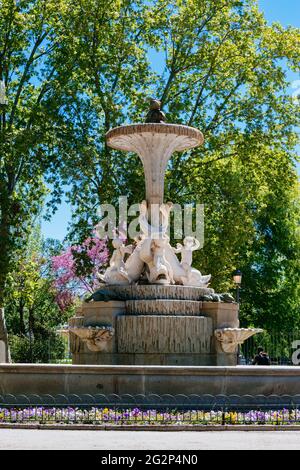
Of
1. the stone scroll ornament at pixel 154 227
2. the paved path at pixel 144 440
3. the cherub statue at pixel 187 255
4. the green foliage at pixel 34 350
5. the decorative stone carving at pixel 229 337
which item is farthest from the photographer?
the green foliage at pixel 34 350

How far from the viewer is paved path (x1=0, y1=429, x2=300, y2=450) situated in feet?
32.5

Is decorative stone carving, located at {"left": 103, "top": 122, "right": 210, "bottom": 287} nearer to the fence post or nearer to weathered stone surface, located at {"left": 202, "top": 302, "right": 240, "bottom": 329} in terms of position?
weathered stone surface, located at {"left": 202, "top": 302, "right": 240, "bottom": 329}

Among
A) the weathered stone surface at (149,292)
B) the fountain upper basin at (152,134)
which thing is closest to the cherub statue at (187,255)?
the weathered stone surface at (149,292)

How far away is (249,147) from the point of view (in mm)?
31359

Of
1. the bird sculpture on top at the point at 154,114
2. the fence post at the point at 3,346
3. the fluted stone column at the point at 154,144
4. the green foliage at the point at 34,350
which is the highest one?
the bird sculpture on top at the point at 154,114

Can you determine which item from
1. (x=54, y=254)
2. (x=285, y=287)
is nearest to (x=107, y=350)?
(x=285, y=287)

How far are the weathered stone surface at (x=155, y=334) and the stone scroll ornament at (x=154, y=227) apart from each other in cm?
129

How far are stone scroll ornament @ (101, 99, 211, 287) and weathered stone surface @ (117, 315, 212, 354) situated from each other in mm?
1293

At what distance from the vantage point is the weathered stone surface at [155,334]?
16312mm

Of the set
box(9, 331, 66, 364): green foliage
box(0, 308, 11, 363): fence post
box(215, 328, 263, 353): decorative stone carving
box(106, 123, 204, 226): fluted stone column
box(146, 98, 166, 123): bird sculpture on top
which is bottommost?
box(9, 331, 66, 364): green foliage

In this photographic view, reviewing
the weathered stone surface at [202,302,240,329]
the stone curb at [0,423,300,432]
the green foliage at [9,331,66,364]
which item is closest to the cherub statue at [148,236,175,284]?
the weathered stone surface at [202,302,240,329]

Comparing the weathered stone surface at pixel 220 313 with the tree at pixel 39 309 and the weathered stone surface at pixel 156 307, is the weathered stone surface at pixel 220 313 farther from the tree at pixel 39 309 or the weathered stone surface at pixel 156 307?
the tree at pixel 39 309

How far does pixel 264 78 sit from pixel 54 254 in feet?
61.6

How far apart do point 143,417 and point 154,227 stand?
6387mm
